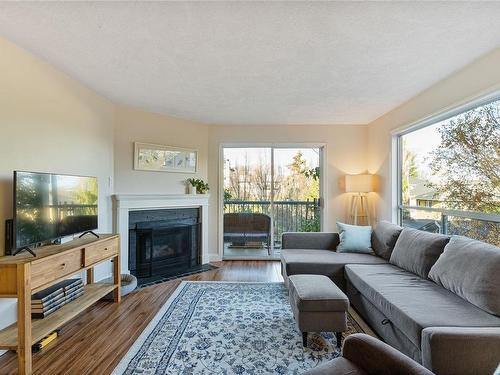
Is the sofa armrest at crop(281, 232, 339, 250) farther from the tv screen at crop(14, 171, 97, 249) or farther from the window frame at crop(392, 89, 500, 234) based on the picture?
the tv screen at crop(14, 171, 97, 249)

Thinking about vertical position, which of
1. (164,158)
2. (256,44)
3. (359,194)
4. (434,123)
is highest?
(256,44)

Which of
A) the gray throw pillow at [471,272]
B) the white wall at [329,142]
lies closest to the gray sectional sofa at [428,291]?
the gray throw pillow at [471,272]

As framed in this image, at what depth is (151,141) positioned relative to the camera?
4156 millimetres

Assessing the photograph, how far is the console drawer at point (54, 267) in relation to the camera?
190 centimetres

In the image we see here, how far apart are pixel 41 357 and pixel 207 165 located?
3317 millimetres

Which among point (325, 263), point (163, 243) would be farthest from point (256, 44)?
point (163, 243)

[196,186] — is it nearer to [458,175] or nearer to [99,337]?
[99,337]

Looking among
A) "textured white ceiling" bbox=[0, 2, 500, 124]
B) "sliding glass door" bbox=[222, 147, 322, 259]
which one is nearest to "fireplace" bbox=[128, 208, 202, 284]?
"sliding glass door" bbox=[222, 147, 322, 259]

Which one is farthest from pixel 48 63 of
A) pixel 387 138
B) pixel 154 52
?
pixel 387 138

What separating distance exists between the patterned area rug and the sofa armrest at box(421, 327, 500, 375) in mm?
812

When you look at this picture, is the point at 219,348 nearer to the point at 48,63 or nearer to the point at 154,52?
the point at 154,52

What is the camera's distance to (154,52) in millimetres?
2301

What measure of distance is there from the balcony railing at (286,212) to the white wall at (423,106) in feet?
3.52

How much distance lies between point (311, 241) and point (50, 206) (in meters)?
2.94
